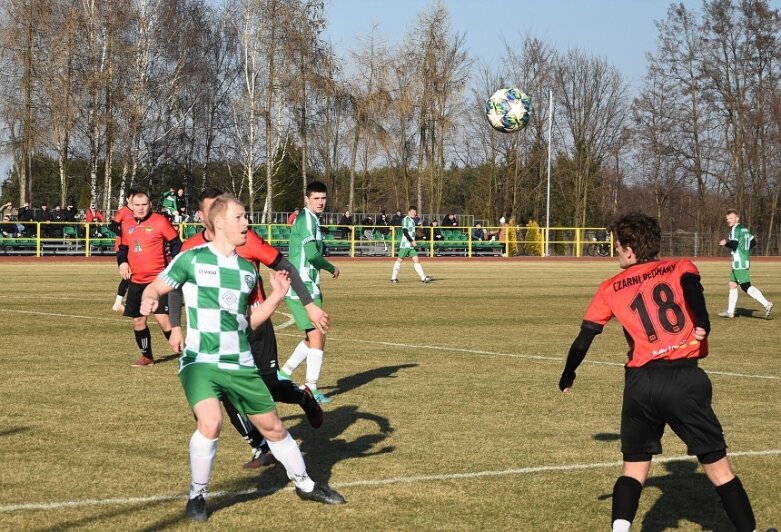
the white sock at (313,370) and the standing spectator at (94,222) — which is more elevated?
the standing spectator at (94,222)

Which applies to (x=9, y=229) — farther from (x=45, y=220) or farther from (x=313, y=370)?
(x=313, y=370)

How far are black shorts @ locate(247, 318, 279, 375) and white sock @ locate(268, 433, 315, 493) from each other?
1.29m

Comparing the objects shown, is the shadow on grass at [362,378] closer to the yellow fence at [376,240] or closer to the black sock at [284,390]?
the black sock at [284,390]

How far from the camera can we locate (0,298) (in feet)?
69.3

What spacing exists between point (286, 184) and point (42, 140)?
70.3ft

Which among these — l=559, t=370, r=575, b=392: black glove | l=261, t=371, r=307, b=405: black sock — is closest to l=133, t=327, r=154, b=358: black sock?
l=261, t=371, r=307, b=405: black sock

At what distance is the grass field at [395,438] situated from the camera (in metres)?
5.92

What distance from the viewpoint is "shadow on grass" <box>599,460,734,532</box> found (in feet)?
19.0

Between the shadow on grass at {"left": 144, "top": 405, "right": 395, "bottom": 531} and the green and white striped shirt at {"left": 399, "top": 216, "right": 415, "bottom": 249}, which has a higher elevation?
the green and white striped shirt at {"left": 399, "top": 216, "right": 415, "bottom": 249}

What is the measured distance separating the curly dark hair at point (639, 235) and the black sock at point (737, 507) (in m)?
1.20

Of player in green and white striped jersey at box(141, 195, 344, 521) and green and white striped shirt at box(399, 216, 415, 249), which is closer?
player in green and white striped jersey at box(141, 195, 344, 521)

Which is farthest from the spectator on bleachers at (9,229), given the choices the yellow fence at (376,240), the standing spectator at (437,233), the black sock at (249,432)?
the black sock at (249,432)

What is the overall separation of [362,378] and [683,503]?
212 inches

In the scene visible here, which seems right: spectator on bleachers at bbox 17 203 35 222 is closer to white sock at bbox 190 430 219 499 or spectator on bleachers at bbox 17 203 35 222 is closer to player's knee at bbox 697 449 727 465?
white sock at bbox 190 430 219 499
